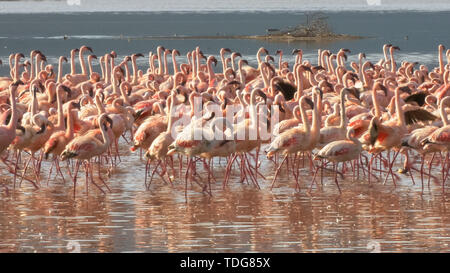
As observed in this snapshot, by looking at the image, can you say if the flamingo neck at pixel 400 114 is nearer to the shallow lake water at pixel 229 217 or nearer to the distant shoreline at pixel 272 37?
the shallow lake water at pixel 229 217

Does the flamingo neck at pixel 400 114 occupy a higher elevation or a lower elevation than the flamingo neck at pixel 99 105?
lower

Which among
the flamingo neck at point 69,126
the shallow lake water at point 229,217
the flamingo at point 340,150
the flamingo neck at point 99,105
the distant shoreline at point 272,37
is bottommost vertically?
the shallow lake water at point 229,217

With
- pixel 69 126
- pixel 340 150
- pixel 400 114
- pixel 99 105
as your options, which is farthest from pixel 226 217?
pixel 99 105

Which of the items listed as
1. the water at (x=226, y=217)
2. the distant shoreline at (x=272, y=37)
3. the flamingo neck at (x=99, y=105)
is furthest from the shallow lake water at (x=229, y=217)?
the distant shoreline at (x=272, y=37)

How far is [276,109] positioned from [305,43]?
139 ft

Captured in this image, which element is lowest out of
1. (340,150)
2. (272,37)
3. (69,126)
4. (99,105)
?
(340,150)

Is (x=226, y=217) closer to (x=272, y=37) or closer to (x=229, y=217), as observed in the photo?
(x=229, y=217)

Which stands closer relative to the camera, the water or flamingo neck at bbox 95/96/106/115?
the water

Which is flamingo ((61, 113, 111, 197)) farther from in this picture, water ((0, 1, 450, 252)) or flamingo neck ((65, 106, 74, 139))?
water ((0, 1, 450, 252))

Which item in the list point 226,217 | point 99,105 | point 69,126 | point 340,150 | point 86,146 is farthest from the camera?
point 99,105

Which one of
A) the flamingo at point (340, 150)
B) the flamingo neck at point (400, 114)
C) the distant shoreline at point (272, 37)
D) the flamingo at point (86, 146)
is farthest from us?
the distant shoreline at point (272, 37)

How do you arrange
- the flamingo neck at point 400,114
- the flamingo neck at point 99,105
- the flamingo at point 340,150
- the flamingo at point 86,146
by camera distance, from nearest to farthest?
the flamingo at point 340,150
the flamingo at point 86,146
the flamingo neck at point 400,114
the flamingo neck at point 99,105

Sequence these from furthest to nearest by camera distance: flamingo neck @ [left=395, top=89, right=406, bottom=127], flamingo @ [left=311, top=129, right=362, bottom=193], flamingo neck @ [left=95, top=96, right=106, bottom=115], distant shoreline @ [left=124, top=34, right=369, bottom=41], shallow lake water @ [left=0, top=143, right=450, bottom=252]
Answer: distant shoreline @ [left=124, top=34, right=369, bottom=41], flamingo neck @ [left=95, top=96, right=106, bottom=115], flamingo neck @ [left=395, top=89, right=406, bottom=127], flamingo @ [left=311, top=129, right=362, bottom=193], shallow lake water @ [left=0, top=143, right=450, bottom=252]

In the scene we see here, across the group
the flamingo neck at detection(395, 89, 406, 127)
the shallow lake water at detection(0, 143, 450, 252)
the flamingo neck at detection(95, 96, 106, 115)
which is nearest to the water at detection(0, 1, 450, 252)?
the shallow lake water at detection(0, 143, 450, 252)
